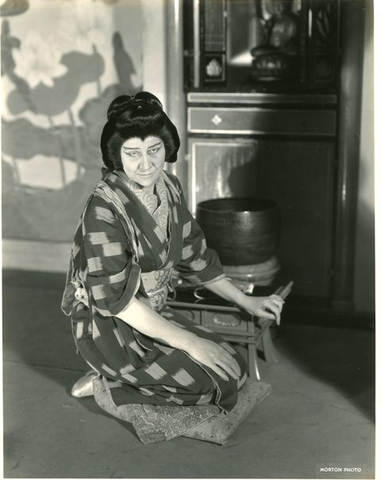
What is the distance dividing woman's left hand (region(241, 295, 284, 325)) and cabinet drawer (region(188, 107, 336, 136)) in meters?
1.20


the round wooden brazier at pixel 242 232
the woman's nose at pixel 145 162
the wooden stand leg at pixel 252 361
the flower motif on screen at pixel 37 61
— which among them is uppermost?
the flower motif on screen at pixel 37 61

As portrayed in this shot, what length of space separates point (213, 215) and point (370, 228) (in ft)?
2.66

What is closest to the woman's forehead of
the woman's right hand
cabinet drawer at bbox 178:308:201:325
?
the woman's right hand

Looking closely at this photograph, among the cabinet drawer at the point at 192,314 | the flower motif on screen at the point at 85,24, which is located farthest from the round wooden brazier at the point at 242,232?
the flower motif on screen at the point at 85,24

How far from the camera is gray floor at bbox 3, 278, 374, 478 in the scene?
2303 millimetres

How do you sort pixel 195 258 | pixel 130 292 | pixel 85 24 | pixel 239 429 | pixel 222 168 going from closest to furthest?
pixel 130 292, pixel 239 429, pixel 195 258, pixel 222 168, pixel 85 24

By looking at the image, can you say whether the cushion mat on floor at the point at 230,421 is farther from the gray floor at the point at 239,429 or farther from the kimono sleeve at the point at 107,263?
the kimono sleeve at the point at 107,263

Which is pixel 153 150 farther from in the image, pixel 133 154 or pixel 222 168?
pixel 222 168

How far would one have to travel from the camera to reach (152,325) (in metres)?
2.34

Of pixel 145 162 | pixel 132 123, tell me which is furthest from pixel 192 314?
pixel 132 123

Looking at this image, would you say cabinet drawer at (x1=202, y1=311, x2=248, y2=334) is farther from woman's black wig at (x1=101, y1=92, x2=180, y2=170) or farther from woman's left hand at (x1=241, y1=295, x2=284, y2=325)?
woman's black wig at (x1=101, y1=92, x2=180, y2=170)

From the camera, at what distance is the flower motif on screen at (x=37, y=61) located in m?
4.02

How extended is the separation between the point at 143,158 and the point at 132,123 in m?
0.12

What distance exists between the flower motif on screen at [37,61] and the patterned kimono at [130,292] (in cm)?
173
